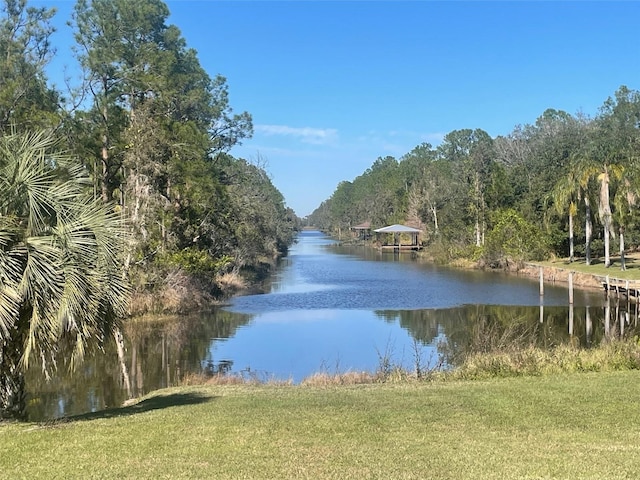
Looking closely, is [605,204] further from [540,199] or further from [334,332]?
[334,332]

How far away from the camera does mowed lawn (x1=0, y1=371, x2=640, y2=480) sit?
6.29 metres

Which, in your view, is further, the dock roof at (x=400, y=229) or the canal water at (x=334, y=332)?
the dock roof at (x=400, y=229)

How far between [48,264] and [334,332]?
1767cm

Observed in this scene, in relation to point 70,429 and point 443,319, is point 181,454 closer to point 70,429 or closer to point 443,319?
point 70,429

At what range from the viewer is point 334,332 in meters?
25.4

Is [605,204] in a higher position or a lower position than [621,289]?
higher

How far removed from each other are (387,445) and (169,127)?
29353 millimetres

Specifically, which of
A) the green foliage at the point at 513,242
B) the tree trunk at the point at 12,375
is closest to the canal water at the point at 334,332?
the tree trunk at the point at 12,375

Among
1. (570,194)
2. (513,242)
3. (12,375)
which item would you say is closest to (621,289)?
(570,194)

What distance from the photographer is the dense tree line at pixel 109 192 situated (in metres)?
8.87

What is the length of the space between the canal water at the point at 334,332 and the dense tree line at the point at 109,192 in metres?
2.32

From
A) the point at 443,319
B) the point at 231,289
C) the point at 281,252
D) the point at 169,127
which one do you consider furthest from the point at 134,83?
the point at 281,252

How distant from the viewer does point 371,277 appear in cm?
5025

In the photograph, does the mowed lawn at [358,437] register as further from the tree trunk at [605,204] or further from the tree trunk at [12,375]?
the tree trunk at [605,204]
